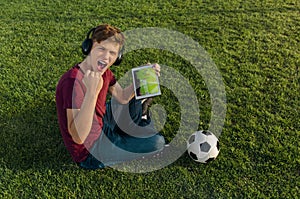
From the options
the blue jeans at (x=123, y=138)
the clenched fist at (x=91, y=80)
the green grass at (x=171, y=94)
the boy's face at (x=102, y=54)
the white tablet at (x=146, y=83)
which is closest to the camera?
the clenched fist at (x=91, y=80)

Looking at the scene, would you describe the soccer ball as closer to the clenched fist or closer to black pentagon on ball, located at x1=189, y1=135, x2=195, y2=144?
black pentagon on ball, located at x1=189, y1=135, x2=195, y2=144

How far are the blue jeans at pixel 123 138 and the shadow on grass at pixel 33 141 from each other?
466mm

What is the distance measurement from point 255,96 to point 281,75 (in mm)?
524

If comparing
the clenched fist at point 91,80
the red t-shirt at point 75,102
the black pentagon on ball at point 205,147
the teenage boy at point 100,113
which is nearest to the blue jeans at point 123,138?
the teenage boy at point 100,113

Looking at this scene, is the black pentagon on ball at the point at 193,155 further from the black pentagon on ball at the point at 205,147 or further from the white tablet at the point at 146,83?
the white tablet at the point at 146,83

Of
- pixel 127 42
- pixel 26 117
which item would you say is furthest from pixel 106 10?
pixel 26 117

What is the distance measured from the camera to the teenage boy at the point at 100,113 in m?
2.58

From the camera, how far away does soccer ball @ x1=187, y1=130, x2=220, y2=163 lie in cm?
333

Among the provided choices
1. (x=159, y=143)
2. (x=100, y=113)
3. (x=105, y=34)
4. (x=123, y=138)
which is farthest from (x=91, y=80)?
(x=159, y=143)

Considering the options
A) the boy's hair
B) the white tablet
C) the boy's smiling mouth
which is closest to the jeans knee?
the white tablet

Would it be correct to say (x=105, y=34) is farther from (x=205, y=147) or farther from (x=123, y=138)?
(x=205, y=147)

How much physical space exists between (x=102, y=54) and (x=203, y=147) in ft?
4.47

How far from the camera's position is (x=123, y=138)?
319 cm

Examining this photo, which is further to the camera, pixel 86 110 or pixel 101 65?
pixel 101 65
